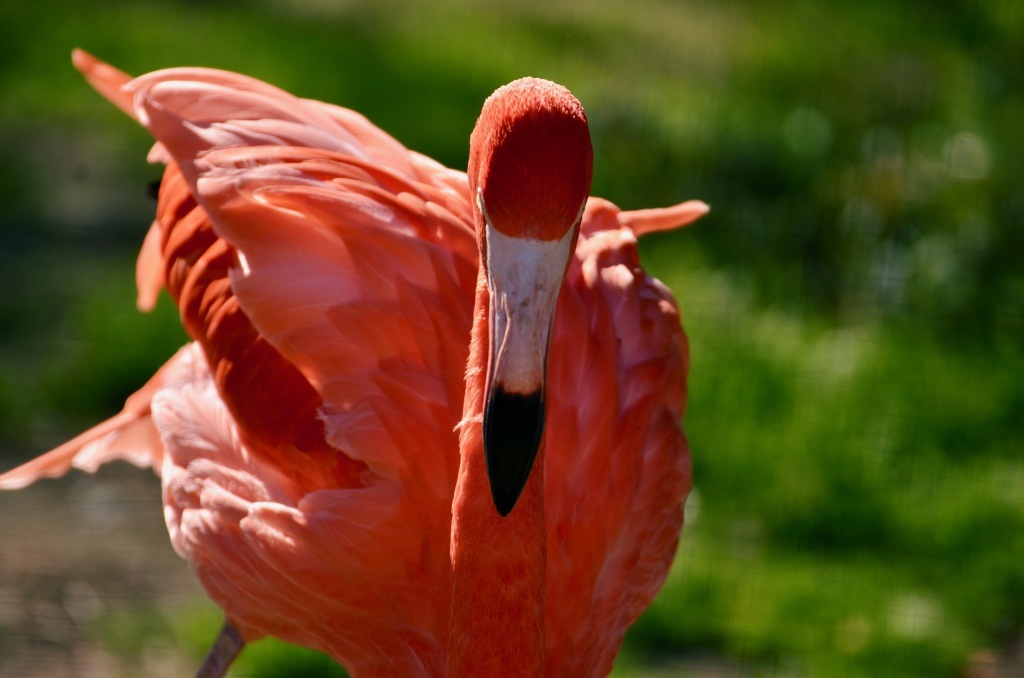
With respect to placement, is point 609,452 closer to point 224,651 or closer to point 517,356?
point 517,356

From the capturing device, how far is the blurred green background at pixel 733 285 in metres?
3.29

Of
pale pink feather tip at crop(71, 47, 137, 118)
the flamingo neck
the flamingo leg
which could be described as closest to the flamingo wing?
the flamingo neck

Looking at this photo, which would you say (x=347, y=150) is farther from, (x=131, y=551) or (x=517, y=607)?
(x=131, y=551)

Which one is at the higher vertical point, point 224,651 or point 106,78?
point 106,78

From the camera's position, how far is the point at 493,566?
2.04 metres

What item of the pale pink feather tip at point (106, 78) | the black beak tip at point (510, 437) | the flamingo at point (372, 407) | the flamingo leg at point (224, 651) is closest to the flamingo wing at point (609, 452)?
the flamingo at point (372, 407)

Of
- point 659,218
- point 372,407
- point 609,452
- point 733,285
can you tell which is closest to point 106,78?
point 372,407

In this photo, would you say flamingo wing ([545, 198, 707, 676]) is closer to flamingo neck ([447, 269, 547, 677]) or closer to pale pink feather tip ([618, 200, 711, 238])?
pale pink feather tip ([618, 200, 711, 238])

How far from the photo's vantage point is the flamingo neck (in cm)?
203

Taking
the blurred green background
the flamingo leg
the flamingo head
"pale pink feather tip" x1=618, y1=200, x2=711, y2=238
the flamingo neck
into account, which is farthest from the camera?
the blurred green background

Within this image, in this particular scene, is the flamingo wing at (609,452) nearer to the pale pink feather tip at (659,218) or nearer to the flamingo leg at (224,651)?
the pale pink feather tip at (659,218)

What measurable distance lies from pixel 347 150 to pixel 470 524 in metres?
0.88

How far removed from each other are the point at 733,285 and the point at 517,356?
103 inches

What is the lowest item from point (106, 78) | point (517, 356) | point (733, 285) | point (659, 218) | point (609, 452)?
point (733, 285)
